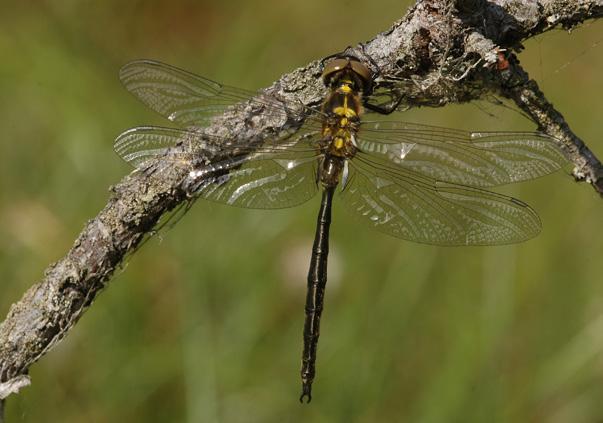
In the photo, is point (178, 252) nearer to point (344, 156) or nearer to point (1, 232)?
point (1, 232)

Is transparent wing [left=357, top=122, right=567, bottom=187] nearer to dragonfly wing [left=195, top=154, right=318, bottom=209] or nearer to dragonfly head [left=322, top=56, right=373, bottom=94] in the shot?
dragonfly wing [left=195, top=154, right=318, bottom=209]

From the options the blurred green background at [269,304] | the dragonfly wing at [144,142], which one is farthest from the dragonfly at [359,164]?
the blurred green background at [269,304]

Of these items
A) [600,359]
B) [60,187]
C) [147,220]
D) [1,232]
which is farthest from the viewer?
[60,187]

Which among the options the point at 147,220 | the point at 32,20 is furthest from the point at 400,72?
the point at 32,20

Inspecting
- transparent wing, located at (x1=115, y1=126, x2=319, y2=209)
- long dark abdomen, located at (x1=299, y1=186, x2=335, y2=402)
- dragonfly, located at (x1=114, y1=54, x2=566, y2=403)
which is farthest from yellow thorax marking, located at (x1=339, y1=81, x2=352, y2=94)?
long dark abdomen, located at (x1=299, y1=186, x2=335, y2=402)

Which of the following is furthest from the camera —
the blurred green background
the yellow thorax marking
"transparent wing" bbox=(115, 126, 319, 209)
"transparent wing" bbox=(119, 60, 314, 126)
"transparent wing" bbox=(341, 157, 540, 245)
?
the blurred green background

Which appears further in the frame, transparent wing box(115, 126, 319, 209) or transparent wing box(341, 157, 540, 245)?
transparent wing box(341, 157, 540, 245)

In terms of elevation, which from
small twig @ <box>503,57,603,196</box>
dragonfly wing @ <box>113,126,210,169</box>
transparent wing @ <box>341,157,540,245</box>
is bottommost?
small twig @ <box>503,57,603,196</box>
